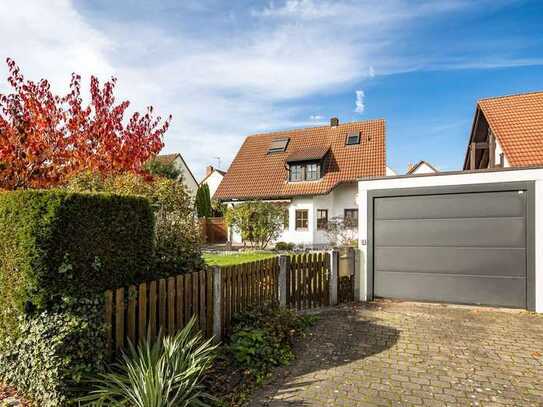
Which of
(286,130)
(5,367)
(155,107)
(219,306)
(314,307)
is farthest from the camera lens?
(286,130)

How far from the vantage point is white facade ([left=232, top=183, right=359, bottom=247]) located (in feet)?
65.3

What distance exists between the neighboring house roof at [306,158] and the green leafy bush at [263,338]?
1495cm

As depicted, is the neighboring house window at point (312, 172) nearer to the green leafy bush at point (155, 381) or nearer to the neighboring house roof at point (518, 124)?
the neighboring house roof at point (518, 124)

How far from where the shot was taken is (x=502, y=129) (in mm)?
11977

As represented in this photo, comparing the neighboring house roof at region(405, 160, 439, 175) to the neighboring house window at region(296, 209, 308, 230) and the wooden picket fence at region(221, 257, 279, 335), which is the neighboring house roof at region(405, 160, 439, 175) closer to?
the neighboring house window at region(296, 209, 308, 230)

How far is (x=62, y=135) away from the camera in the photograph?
7.14 m

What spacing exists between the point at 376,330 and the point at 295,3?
6.66 m

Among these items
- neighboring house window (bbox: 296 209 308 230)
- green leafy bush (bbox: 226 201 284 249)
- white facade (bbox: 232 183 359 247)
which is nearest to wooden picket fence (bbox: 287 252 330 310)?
green leafy bush (bbox: 226 201 284 249)

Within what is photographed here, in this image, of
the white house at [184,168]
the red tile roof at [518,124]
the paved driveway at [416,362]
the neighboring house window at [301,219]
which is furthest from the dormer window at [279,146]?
the paved driveway at [416,362]

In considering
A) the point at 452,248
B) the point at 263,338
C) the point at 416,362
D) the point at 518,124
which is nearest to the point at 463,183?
the point at 452,248

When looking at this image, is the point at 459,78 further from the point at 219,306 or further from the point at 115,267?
the point at 115,267

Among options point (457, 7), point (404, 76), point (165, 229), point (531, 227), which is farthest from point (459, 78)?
point (165, 229)

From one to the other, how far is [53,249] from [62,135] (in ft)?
16.6

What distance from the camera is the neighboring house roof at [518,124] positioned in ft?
35.6
